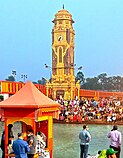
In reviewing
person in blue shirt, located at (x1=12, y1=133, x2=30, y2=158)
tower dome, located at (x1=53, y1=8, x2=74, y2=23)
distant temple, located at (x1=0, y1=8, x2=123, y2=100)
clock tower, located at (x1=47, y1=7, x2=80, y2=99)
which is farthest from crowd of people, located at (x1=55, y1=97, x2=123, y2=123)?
tower dome, located at (x1=53, y1=8, x2=74, y2=23)

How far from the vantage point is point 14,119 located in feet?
36.5

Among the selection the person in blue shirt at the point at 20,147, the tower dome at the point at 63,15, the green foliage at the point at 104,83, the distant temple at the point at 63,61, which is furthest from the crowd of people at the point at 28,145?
the green foliage at the point at 104,83

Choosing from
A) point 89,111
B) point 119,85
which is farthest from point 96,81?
point 89,111

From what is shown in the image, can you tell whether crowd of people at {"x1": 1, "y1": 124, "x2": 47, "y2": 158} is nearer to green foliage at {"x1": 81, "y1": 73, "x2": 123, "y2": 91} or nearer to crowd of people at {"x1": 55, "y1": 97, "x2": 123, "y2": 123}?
crowd of people at {"x1": 55, "y1": 97, "x2": 123, "y2": 123}

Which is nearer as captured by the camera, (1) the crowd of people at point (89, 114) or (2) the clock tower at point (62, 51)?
(1) the crowd of people at point (89, 114)

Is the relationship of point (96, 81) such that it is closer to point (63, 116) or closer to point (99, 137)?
point (63, 116)


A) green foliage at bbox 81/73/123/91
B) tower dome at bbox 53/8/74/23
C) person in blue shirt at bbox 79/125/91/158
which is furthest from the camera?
green foliage at bbox 81/73/123/91

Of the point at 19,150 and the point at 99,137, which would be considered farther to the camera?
the point at 99,137

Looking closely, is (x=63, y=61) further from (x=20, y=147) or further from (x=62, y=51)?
(x=20, y=147)

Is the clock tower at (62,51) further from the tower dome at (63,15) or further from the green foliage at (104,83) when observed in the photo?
the green foliage at (104,83)

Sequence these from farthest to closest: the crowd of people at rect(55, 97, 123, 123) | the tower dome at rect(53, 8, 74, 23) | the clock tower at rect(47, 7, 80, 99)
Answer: the tower dome at rect(53, 8, 74, 23) < the clock tower at rect(47, 7, 80, 99) < the crowd of people at rect(55, 97, 123, 123)

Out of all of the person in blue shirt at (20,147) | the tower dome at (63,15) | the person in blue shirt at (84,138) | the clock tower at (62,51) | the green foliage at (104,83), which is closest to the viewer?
the person in blue shirt at (20,147)

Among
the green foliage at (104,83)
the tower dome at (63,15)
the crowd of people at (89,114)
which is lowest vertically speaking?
the crowd of people at (89,114)

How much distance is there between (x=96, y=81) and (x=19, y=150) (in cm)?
12096
